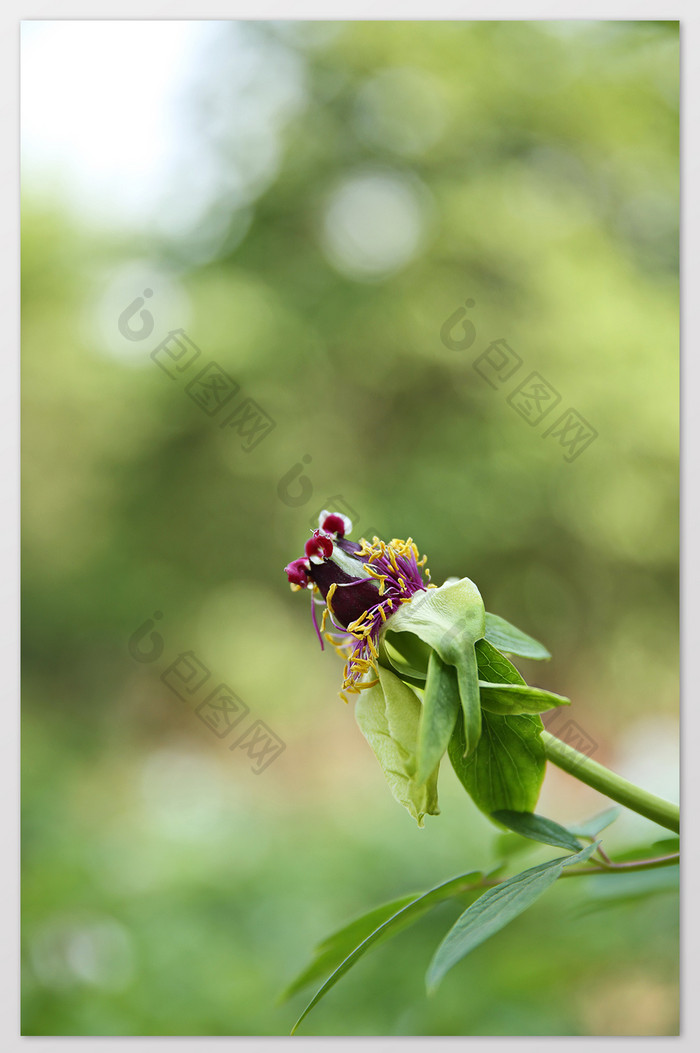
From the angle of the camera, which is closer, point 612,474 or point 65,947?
point 65,947

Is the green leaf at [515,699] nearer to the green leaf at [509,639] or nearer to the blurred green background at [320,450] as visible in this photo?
the green leaf at [509,639]

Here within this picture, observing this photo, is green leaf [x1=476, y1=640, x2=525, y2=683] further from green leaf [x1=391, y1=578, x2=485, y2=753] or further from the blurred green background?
the blurred green background

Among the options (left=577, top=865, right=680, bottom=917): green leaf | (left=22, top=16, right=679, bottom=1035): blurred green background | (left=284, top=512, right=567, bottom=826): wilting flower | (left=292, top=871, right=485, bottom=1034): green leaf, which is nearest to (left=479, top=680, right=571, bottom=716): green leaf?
(left=284, top=512, right=567, bottom=826): wilting flower

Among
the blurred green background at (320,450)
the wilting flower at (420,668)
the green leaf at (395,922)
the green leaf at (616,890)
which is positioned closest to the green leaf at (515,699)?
the wilting flower at (420,668)

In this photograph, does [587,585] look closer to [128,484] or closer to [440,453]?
[440,453]

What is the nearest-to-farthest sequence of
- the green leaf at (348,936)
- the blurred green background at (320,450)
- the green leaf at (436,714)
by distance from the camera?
the green leaf at (436,714) < the green leaf at (348,936) < the blurred green background at (320,450)

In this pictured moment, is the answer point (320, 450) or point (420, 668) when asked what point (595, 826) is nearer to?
point (420, 668)

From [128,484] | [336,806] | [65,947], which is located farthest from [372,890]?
[128,484]
